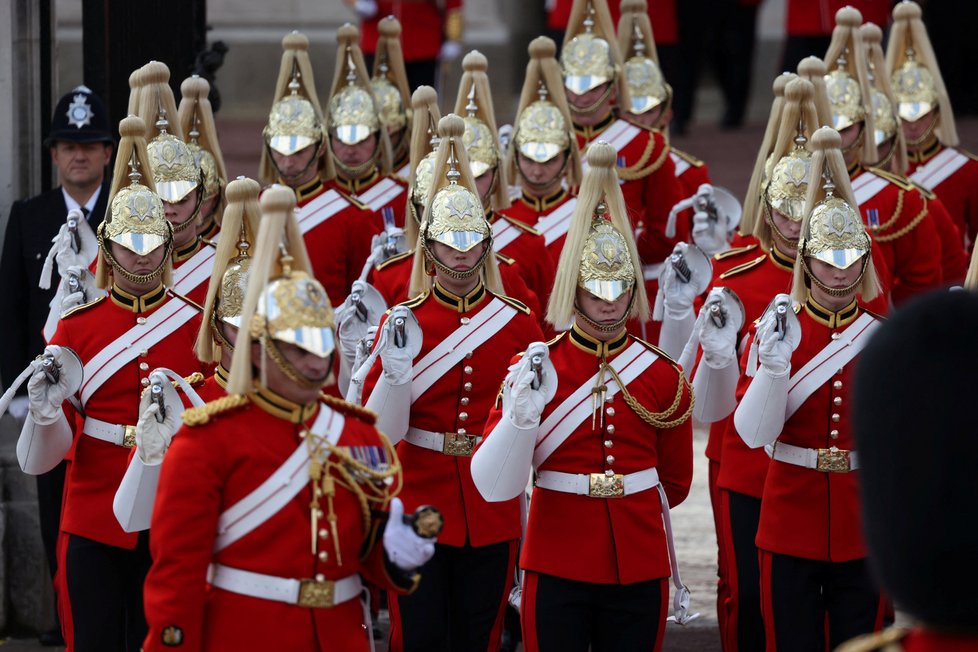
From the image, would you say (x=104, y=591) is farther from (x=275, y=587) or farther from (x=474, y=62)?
(x=474, y=62)

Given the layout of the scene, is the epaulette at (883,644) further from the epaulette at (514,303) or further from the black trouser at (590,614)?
the epaulette at (514,303)

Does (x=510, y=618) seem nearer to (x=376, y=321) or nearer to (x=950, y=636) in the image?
(x=376, y=321)

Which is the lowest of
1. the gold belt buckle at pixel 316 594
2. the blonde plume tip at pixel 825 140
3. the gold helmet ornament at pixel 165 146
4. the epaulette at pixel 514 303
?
the gold belt buckle at pixel 316 594

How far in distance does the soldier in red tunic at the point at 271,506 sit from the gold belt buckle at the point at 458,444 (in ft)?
5.25

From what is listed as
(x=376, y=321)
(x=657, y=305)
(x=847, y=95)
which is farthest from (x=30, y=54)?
(x=847, y=95)

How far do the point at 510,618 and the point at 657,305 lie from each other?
4.09ft

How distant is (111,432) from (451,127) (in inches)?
59.3

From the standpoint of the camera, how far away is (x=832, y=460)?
6230 mm

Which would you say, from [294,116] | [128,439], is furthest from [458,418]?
[294,116]

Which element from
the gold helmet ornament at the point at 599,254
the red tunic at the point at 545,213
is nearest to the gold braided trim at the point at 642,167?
the red tunic at the point at 545,213

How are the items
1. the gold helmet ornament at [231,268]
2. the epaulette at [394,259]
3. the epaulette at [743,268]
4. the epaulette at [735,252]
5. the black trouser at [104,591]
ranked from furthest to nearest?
1. the epaulette at [735,252]
2. the epaulette at [394,259]
3. the epaulette at [743,268]
4. the black trouser at [104,591]
5. the gold helmet ornament at [231,268]

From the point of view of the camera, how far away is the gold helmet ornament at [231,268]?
17.7 feet

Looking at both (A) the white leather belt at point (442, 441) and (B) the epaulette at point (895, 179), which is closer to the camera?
(A) the white leather belt at point (442, 441)

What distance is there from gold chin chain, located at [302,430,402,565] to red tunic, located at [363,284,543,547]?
1503 millimetres
